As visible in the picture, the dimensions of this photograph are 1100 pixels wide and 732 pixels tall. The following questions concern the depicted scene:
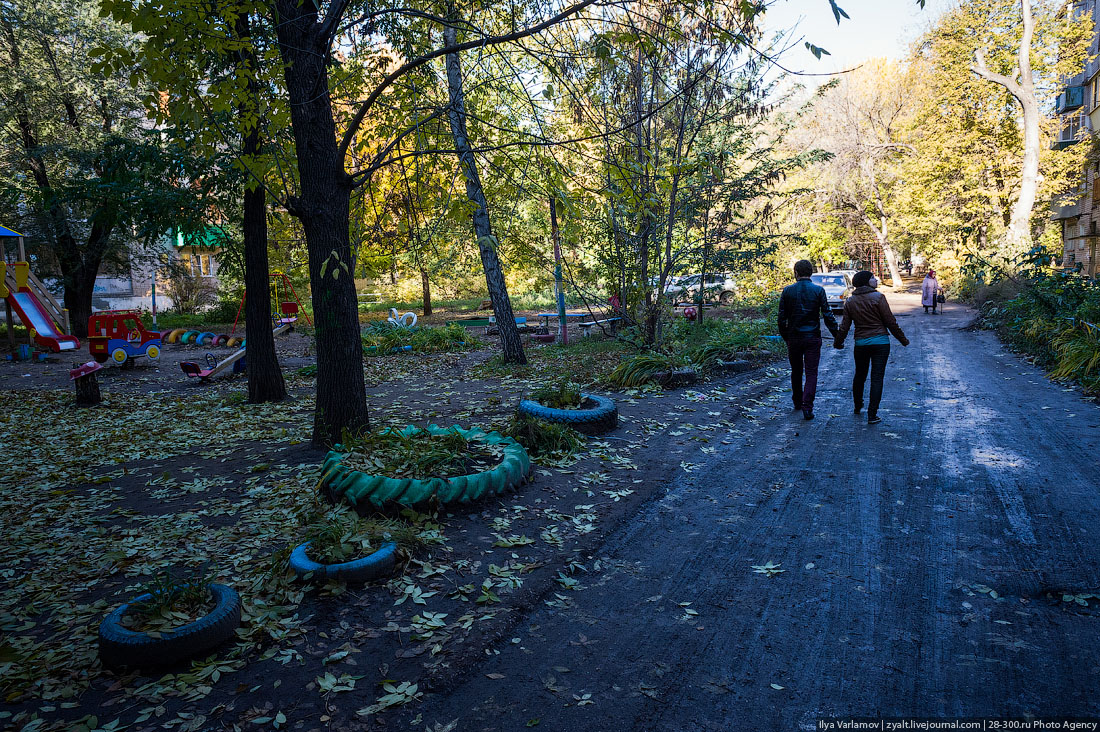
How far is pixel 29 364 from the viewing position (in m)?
16.6

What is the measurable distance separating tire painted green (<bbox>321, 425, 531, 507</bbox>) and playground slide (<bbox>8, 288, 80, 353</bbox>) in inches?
642

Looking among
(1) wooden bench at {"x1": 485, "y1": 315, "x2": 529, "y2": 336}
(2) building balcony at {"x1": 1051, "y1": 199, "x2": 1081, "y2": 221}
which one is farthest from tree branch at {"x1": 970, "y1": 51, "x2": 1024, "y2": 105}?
(1) wooden bench at {"x1": 485, "y1": 315, "x2": 529, "y2": 336}

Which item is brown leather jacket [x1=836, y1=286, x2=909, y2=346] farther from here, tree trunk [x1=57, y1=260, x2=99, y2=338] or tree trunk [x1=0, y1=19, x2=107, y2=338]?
tree trunk [x1=57, y1=260, x2=99, y2=338]

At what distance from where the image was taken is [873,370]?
775 cm

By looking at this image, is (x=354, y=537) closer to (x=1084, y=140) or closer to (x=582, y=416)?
(x=582, y=416)

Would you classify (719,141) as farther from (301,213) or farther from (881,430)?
(301,213)

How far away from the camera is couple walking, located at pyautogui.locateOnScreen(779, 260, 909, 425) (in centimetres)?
763

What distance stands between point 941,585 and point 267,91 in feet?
24.6

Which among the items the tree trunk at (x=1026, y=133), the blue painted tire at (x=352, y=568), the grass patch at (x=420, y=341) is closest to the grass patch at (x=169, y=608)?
the blue painted tire at (x=352, y=568)

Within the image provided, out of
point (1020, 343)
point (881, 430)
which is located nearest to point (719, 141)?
point (1020, 343)

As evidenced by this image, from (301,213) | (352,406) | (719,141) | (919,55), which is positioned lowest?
(352,406)

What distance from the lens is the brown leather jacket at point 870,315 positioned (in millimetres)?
7598

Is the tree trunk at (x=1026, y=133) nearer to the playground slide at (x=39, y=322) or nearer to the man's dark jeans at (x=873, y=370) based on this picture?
the man's dark jeans at (x=873, y=370)

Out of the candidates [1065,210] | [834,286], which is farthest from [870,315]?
[1065,210]
